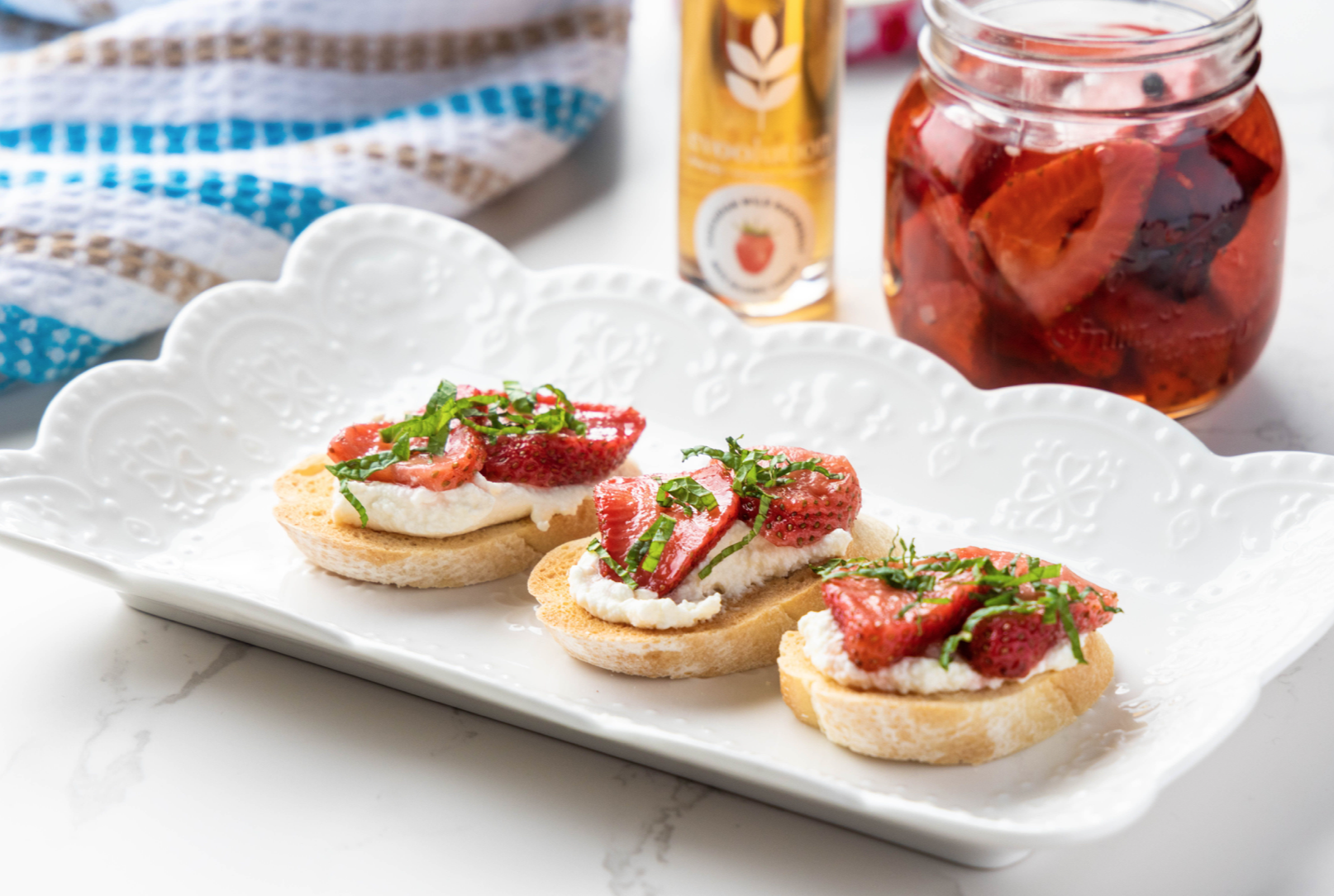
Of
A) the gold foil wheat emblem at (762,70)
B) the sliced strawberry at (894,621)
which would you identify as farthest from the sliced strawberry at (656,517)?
the gold foil wheat emblem at (762,70)

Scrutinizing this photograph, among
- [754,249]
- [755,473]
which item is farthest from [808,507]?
[754,249]

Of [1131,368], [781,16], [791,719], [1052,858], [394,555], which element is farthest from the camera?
[781,16]

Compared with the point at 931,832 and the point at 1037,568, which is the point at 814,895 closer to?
the point at 931,832

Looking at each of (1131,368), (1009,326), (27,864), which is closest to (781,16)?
(1009,326)

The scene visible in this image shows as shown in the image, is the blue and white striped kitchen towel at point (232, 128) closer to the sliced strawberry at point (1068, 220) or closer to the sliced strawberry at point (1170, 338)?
the sliced strawberry at point (1068, 220)

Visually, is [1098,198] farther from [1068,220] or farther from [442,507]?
[442,507]

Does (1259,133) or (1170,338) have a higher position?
(1259,133)
